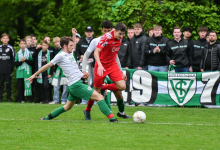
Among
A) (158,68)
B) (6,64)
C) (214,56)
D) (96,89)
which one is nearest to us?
(96,89)

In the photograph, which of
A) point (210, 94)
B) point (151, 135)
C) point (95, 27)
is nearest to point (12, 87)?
point (95, 27)

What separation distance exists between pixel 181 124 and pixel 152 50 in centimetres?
527

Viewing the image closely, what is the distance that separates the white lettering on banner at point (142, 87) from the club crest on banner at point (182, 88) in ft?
2.23

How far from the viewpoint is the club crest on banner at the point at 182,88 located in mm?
12992

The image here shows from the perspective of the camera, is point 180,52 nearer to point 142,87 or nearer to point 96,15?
point 142,87

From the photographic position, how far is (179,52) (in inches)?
514

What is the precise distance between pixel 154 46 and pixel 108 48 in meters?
4.63

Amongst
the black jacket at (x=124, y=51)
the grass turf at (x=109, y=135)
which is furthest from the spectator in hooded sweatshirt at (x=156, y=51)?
the grass turf at (x=109, y=135)

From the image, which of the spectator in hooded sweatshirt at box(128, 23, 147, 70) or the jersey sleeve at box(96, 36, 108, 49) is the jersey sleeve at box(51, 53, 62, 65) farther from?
the spectator in hooded sweatshirt at box(128, 23, 147, 70)

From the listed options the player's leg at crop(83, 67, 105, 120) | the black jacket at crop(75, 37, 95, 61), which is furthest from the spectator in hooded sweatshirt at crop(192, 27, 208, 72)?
the player's leg at crop(83, 67, 105, 120)

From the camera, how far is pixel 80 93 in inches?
325

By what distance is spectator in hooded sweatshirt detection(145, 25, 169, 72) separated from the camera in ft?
43.3

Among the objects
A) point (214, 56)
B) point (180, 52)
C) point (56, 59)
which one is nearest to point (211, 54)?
point (214, 56)

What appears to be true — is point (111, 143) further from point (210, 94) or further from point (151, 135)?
point (210, 94)
